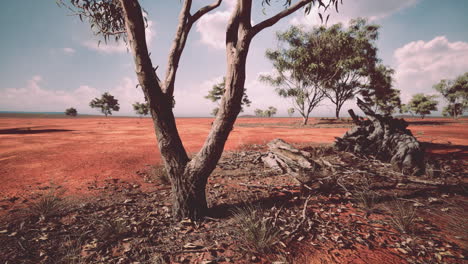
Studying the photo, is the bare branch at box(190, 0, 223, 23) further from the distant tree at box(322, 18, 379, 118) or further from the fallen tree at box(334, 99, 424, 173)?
the distant tree at box(322, 18, 379, 118)

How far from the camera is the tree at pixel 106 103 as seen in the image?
61.1m

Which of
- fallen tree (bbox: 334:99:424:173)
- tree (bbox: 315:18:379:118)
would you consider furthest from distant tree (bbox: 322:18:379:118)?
fallen tree (bbox: 334:99:424:173)

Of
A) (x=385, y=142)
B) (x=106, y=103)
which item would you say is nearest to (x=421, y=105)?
(x=385, y=142)

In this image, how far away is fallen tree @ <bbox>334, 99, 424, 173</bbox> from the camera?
502 centimetres

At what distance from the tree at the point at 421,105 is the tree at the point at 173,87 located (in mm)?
53564

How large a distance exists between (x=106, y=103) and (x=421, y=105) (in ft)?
278

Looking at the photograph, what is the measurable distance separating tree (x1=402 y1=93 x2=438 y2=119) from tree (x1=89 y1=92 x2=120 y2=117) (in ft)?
265

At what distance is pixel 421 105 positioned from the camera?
132 feet

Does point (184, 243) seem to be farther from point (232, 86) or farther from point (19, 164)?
point (19, 164)

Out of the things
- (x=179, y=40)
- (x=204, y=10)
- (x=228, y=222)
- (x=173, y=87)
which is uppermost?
(x=204, y=10)

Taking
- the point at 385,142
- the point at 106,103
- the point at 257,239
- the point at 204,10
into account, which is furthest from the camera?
the point at 106,103

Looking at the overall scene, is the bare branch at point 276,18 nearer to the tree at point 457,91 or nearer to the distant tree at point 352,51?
the distant tree at point 352,51

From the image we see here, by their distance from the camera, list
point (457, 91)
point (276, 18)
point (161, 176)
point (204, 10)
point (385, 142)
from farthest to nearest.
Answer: point (457, 91) < point (385, 142) < point (161, 176) < point (204, 10) < point (276, 18)

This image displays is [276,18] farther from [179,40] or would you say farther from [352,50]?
[352,50]
